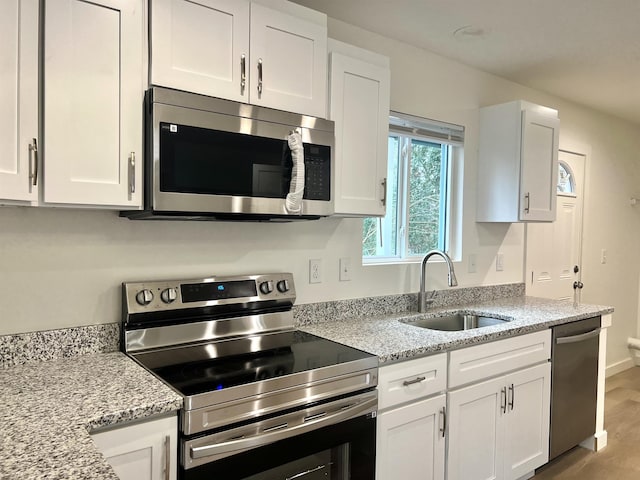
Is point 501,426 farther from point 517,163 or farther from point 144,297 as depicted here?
point 144,297

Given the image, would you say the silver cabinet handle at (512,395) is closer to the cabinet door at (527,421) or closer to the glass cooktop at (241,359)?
the cabinet door at (527,421)

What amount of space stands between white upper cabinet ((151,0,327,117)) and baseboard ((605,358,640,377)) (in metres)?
4.09

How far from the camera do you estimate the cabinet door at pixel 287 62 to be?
73.2 inches

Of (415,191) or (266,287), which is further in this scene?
(415,191)

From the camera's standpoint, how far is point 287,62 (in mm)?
1940

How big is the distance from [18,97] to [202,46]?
2.02 ft

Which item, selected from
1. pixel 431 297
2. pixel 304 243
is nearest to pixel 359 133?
pixel 304 243

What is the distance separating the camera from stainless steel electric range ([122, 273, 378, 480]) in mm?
1445

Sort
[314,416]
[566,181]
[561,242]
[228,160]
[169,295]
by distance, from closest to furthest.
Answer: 1. [314,416]
2. [228,160]
3. [169,295]
4. [561,242]
5. [566,181]

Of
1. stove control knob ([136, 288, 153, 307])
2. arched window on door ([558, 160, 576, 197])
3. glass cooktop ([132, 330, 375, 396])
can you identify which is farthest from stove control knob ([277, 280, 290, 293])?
arched window on door ([558, 160, 576, 197])

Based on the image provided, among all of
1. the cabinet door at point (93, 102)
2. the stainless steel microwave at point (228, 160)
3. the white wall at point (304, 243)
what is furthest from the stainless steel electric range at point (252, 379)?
the cabinet door at point (93, 102)

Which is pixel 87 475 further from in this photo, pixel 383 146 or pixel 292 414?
pixel 383 146

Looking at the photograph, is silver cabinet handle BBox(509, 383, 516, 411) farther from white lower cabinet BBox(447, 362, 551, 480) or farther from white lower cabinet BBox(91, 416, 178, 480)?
white lower cabinet BBox(91, 416, 178, 480)

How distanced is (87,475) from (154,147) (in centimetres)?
100
